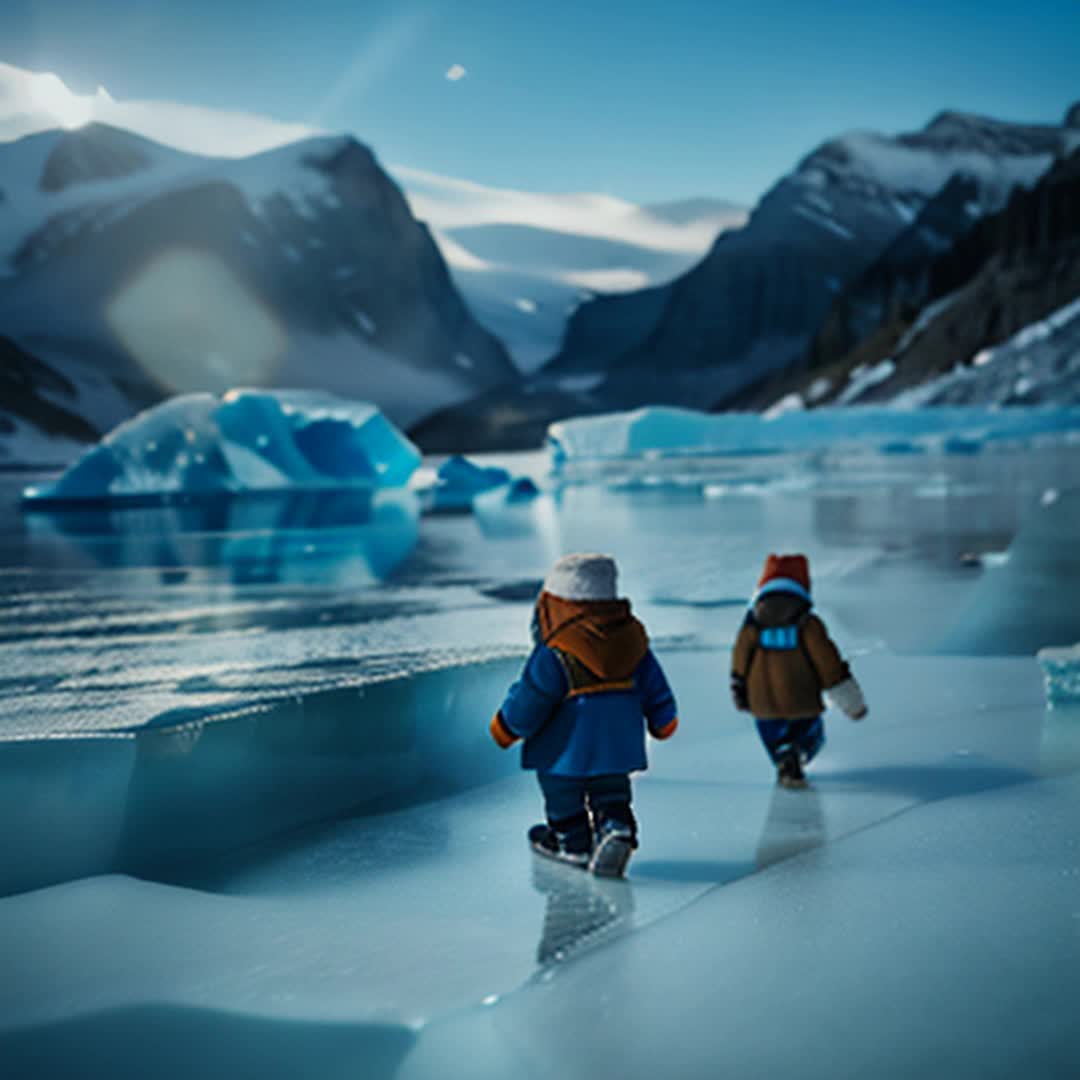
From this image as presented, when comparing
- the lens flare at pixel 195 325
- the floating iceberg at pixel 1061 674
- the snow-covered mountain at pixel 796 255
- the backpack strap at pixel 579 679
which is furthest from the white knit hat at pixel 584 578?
the snow-covered mountain at pixel 796 255

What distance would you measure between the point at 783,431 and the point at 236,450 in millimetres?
20663

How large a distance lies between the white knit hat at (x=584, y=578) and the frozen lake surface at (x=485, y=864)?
0.59 m

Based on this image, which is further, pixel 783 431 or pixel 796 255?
pixel 796 255

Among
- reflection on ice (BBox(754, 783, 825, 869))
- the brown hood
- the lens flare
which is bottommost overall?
reflection on ice (BBox(754, 783, 825, 869))

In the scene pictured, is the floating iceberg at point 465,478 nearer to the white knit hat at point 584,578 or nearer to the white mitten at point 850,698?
the white mitten at point 850,698

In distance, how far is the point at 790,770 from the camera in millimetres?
2879

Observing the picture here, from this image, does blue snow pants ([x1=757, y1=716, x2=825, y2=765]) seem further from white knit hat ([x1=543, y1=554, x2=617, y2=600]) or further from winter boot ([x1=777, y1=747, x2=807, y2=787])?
white knit hat ([x1=543, y1=554, x2=617, y2=600])

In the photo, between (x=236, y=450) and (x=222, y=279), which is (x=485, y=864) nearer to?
(x=236, y=450)

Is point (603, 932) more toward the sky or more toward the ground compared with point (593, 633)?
more toward the ground

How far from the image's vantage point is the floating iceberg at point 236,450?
52.5 ft

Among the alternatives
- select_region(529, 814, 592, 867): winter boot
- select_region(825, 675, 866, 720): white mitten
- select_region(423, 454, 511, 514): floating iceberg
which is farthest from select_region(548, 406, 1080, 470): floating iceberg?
select_region(529, 814, 592, 867): winter boot

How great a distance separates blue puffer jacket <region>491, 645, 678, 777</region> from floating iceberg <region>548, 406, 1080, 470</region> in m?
23.4

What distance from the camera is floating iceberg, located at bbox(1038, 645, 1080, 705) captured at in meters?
3.45

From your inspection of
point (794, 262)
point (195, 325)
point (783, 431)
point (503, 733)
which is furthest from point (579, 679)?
point (794, 262)
